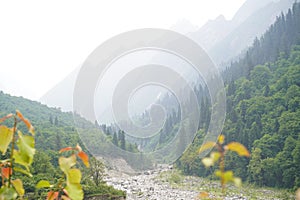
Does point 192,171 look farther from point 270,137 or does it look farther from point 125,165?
point 125,165

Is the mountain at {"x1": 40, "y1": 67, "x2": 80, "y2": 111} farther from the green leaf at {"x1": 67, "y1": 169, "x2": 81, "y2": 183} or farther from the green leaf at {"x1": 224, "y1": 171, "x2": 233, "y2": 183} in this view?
the green leaf at {"x1": 224, "y1": 171, "x2": 233, "y2": 183}

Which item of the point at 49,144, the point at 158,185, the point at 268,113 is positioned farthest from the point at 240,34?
the point at 158,185

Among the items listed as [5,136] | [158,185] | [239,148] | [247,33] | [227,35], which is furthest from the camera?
[227,35]

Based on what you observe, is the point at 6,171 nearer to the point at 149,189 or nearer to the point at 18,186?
the point at 18,186

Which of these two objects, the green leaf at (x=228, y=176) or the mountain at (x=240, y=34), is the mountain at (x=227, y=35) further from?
the green leaf at (x=228, y=176)

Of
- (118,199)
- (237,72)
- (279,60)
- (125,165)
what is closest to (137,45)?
(118,199)

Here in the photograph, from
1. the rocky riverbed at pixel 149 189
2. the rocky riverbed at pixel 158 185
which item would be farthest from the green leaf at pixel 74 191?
the rocky riverbed at pixel 149 189

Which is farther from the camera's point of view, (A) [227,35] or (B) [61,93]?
(B) [61,93]

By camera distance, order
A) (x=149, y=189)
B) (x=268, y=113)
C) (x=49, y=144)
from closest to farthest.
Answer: (x=149, y=189)
(x=49, y=144)
(x=268, y=113)
